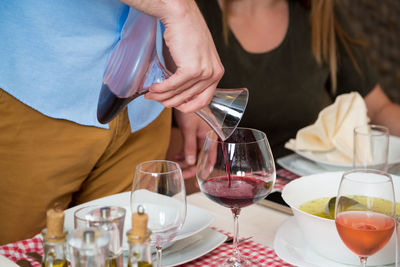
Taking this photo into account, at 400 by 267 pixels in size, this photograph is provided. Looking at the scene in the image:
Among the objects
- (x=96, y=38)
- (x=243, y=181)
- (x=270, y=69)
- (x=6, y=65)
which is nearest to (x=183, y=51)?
(x=243, y=181)

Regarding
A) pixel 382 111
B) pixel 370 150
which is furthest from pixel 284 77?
pixel 370 150

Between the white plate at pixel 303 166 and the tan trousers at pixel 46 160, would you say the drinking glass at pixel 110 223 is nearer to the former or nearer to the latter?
the tan trousers at pixel 46 160

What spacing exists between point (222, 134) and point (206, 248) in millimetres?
199

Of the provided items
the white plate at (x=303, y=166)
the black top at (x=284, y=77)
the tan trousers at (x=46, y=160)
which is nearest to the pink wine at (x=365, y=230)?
the white plate at (x=303, y=166)

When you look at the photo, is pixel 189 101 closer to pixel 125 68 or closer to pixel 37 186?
pixel 125 68

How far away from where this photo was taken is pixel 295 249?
89cm

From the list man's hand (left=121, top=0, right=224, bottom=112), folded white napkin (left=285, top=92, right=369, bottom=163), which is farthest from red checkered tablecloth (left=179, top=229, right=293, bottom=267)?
folded white napkin (left=285, top=92, right=369, bottom=163)

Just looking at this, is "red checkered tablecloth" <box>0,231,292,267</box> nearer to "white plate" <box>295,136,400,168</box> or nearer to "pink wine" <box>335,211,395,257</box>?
"pink wine" <box>335,211,395,257</box>

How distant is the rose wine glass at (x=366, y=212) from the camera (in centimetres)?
70

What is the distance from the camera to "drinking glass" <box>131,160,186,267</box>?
725 mm

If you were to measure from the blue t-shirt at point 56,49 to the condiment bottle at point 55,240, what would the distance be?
2.07ft

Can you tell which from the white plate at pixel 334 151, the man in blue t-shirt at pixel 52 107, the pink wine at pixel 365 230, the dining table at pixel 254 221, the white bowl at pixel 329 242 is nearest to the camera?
the pink wine at pixel 365 230

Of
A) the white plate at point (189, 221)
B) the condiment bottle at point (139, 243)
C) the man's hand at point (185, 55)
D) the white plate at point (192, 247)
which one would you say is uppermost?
the man's hand at point (185, 55)

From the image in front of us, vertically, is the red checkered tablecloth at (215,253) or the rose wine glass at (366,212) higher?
the rose wine glass at (366,212)
